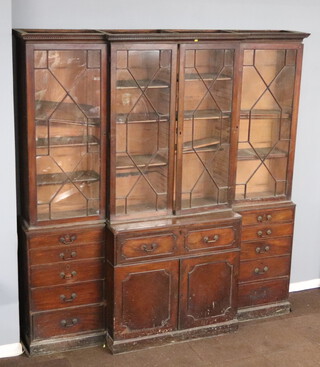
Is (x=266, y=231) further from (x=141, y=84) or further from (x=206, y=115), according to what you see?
(x=141, y=84)

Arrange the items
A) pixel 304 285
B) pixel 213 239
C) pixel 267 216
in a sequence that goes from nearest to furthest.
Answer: pixel 213 239, pixel 267 216, pixel 304 285

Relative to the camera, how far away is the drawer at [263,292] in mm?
3992

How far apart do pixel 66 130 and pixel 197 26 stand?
99cm

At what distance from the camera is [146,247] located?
11.7 ft

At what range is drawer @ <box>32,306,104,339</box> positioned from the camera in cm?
357

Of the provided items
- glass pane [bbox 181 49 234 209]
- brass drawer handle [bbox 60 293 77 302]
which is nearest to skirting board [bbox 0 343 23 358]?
brass drawer handle [bbox 60 293 77 302]

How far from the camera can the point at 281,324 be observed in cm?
397

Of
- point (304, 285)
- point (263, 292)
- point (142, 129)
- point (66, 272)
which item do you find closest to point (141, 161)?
point (142, 129)

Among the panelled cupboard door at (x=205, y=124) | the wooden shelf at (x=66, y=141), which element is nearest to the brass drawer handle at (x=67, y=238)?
the wooden shelf at (x=66, y=141)

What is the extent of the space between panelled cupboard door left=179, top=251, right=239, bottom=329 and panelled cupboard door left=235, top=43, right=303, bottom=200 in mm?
425

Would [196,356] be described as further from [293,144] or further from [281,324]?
[293,144]

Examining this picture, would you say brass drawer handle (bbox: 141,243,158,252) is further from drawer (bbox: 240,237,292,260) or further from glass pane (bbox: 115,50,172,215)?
drawer (bbox: 240,237,292,260)

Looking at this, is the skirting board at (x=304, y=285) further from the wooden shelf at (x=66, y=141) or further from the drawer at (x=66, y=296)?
the wooden shelf at (x=66, y=141)

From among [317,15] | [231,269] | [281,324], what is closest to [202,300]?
[231,269]
